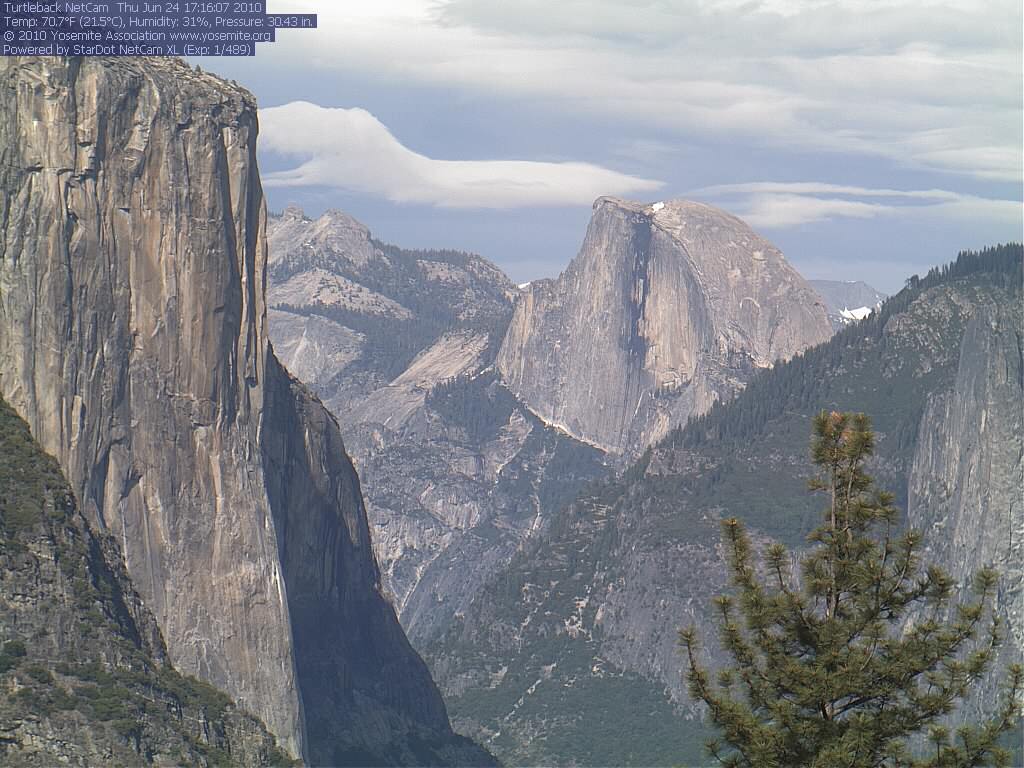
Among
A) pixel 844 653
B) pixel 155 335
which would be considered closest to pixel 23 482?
pixel 155 335

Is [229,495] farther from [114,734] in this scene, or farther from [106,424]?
[114,734]

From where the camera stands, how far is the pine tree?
61.2m

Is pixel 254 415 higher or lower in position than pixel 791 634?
lower

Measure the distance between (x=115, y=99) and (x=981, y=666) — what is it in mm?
133373

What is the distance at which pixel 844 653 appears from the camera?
6206 centimetres

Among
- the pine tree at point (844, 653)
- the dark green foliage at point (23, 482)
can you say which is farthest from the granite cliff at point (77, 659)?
the pine tree at point (844, 653)

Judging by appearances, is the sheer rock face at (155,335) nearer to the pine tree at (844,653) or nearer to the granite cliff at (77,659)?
the granite cliff at (77,659)

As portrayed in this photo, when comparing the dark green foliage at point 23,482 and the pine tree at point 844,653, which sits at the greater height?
the pine tree at point 844,653

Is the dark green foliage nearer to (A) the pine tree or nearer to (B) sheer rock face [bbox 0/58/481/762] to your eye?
(B) sheer rock face [bbox 0/58/481/762]

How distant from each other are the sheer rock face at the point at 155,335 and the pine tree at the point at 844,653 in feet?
400

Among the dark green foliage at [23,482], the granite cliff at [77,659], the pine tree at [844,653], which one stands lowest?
the granite cliff at [77,659]

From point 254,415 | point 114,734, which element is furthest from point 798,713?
point 254,415

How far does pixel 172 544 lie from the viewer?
186 m

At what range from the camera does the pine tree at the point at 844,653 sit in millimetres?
61219
